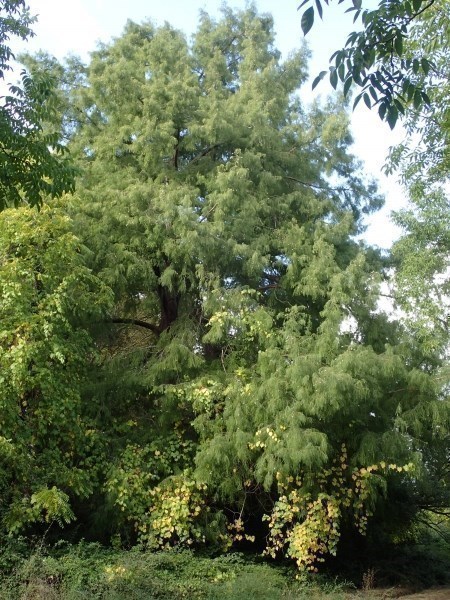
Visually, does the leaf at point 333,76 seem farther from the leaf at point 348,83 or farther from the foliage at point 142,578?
the foliage at point 142,578

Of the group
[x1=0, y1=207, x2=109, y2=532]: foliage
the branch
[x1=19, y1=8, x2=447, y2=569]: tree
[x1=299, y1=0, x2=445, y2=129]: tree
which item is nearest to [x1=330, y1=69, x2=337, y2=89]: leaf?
[x1=299, y1=0, x2=445, y2=129]: tree

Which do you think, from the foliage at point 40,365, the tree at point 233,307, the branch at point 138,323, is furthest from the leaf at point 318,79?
the branch at point 138,323

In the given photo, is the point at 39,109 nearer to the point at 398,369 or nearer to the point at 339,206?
the point at 398,369

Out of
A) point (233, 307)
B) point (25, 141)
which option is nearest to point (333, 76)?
point (25, 141)

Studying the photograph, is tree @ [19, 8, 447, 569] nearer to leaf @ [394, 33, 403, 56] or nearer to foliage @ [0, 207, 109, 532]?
foliage @ [0, 207, 109, 532]

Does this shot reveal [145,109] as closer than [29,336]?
No

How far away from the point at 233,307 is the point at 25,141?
5.47m

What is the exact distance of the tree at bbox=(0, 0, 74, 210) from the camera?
593cm

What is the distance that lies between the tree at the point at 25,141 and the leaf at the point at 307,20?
3.56m

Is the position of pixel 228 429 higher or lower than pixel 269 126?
lower

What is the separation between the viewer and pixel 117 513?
10.1 metres

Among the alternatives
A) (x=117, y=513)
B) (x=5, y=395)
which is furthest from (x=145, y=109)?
(x=117, y=513)

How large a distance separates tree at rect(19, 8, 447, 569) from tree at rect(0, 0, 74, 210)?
14.3ft

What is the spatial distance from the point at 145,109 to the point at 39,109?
5.79 m
